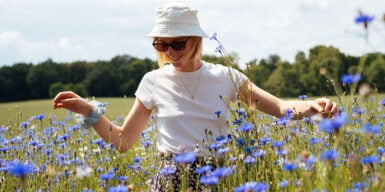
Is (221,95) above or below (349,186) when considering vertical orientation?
above

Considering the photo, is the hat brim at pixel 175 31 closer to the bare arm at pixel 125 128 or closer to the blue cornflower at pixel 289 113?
the bare arm at pixel 125 128

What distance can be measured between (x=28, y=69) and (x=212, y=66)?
4919 cm

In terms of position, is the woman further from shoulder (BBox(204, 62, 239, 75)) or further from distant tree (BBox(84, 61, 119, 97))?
distant tree (BBox(84, 61, 119, 97))

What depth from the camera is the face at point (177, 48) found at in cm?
249

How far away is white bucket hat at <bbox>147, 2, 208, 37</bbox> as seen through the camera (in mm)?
2488

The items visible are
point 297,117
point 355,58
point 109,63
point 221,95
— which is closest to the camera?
point 297,117

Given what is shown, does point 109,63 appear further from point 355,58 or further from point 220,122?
point 220,122

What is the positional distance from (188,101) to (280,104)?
47 centimetres

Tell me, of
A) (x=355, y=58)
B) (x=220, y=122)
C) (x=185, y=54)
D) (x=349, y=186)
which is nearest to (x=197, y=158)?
(x=220, y=122)

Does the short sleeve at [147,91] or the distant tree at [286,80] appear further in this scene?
the distant tree at [286,80]

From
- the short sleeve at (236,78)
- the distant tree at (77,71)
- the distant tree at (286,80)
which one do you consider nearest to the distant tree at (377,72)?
the short sleeve at (236,78)

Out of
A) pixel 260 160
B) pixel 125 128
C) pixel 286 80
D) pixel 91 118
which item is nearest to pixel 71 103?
pixel 91 118

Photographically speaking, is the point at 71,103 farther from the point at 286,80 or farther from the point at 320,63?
the point at 286,80

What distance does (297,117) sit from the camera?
7.98ft
